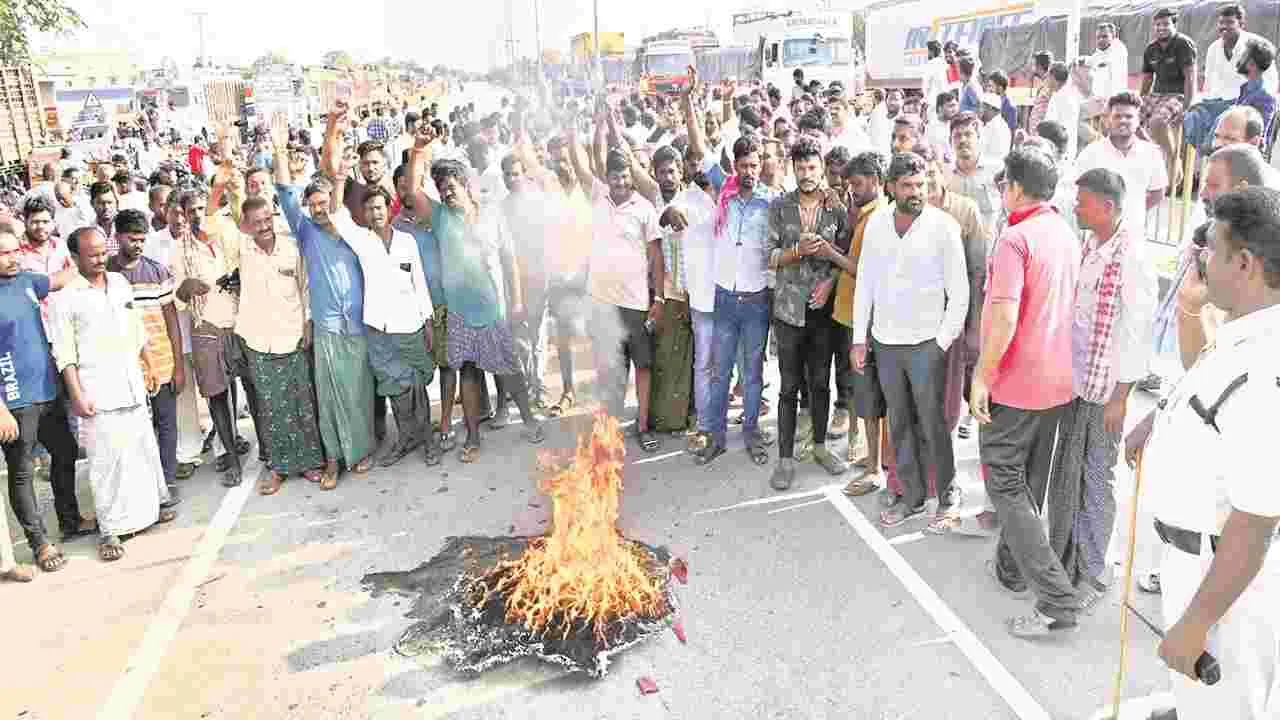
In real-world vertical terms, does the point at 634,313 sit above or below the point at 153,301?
below

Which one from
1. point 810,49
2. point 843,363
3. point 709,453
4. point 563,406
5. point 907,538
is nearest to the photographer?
point 907,538

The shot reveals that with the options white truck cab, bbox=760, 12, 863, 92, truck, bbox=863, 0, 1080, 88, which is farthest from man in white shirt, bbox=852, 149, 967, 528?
white truck cab, bbox=760, 12, 863, 92

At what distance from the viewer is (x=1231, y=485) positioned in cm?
215

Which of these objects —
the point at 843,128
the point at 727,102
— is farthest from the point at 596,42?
the point at 727,102

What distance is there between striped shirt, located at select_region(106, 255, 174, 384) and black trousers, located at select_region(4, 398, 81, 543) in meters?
0.58

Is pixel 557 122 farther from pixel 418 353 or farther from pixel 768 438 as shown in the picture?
pixel 768 438

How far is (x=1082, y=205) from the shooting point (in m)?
3.85

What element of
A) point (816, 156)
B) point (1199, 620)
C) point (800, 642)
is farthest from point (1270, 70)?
point (1199, 620)

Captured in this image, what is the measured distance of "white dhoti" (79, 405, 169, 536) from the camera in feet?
17.3

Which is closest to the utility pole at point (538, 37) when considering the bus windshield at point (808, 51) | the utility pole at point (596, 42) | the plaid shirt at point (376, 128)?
the utility pole at point (596, 42)

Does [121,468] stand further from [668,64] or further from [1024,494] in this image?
[668,64]

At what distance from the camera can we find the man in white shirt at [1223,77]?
887 centimetres

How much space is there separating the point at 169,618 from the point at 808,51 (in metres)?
22.5

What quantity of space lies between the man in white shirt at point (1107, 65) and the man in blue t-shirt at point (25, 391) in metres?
10.8
